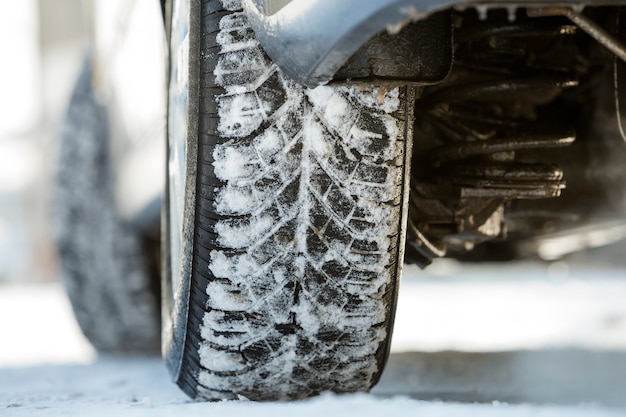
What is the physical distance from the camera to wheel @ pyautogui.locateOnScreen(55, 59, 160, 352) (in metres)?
2.69

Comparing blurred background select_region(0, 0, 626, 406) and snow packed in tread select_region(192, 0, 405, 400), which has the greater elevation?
snow packed in tread select_region(192, 0, 405, 400)

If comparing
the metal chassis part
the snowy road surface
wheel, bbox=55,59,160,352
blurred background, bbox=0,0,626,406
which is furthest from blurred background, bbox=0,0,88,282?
the metal chassis part

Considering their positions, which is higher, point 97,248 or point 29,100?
point 97,248

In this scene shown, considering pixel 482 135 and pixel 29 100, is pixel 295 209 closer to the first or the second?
pixel 482 135

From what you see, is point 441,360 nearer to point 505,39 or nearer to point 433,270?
point 505,39

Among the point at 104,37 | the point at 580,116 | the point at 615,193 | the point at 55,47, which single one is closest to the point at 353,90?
the point at 580,116

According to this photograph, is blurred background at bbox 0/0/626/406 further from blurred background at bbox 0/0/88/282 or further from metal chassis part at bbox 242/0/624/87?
metal chassis part at bbox 242/0/624/87

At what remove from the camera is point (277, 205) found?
4.08 ft

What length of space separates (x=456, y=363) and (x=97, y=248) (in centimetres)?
127

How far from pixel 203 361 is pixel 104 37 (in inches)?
62.2

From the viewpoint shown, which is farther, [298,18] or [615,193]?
[615,193]

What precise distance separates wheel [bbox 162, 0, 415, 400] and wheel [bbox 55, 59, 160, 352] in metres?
1.35

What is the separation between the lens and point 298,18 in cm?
107

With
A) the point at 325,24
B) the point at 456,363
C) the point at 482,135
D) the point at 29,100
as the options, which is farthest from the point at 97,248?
the point at 29,100
